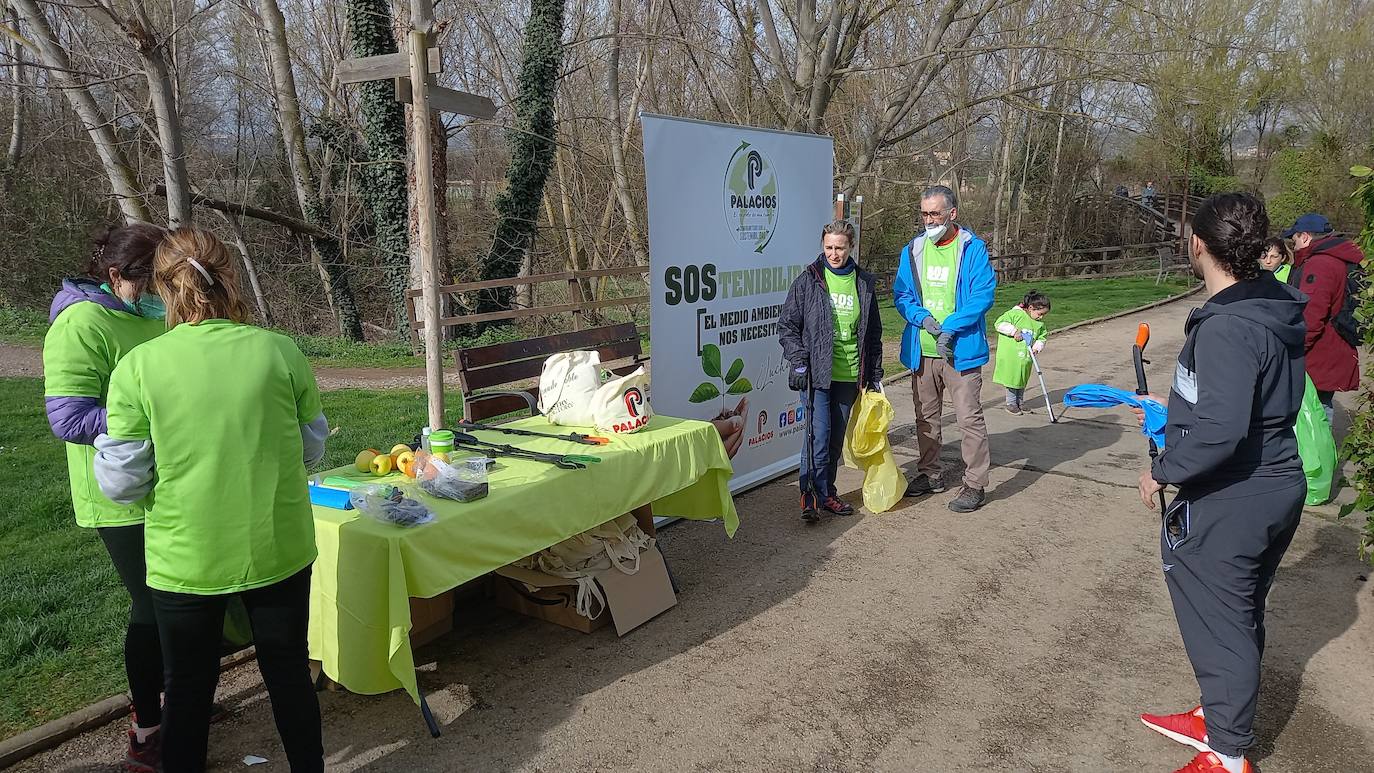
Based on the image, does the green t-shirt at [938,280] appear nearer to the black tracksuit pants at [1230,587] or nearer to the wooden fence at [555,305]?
the black tracksuit pants at [1230,587]

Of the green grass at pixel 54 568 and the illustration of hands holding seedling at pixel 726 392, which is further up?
the illustration of hands holding seedling at pixel 726 392

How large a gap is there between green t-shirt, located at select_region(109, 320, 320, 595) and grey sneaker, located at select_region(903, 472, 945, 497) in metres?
4.54

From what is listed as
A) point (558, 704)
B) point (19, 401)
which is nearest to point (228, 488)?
point (558, 704)

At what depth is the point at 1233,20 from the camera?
46.9 feet

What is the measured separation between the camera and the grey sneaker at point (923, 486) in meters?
→ 6.21

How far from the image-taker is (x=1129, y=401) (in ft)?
14.9

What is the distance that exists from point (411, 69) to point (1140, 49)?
11.1 metres

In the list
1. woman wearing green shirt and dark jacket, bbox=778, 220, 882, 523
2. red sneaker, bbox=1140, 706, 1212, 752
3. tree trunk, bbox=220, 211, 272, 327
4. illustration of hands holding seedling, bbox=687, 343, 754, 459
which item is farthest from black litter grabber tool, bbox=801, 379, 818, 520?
tree trunk, bbox=220, 211, 272, 327

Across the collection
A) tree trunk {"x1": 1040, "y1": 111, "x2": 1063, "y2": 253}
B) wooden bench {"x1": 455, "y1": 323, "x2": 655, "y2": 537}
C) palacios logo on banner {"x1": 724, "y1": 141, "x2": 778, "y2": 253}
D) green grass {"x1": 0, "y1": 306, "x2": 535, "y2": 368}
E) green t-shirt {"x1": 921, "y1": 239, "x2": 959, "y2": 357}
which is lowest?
green grass {"x1": 0, "y1": 306, "x2": 535, "y2": 368}

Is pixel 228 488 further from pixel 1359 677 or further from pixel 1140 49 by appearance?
pixel 1140 49

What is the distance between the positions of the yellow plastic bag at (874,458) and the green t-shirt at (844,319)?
267 mm

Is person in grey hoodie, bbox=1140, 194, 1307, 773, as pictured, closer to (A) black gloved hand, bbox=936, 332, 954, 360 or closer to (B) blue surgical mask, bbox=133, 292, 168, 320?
(A) black gloved hand, bbox=936, 332, 954, 360

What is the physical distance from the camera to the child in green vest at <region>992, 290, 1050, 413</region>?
8562mm

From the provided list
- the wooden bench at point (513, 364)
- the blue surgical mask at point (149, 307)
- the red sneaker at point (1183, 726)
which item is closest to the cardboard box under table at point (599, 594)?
the wooden bench at point (513, 364)
